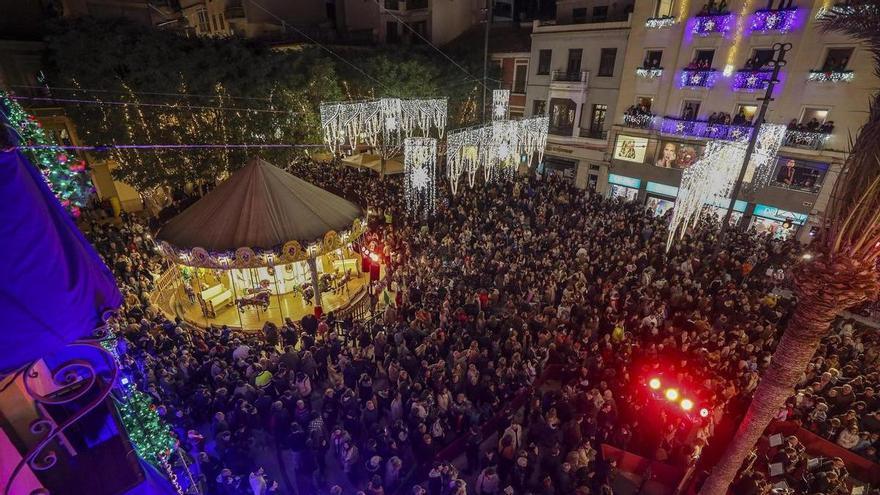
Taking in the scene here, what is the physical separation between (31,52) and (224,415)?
20842 mm

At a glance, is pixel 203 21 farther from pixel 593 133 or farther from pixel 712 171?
pixel 712 171

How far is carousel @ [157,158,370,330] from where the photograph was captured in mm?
12258

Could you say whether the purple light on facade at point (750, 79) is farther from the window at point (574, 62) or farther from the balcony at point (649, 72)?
the window at point (574, 62)

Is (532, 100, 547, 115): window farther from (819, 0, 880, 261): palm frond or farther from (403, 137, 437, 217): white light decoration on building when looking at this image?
(819, 0, 880, 261): palm frond

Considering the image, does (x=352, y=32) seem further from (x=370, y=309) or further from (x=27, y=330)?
(x=27, y=330)

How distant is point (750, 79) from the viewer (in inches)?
726

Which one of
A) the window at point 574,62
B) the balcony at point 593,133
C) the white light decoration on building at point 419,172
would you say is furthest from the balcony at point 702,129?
the white light decoration on building at point 419,172

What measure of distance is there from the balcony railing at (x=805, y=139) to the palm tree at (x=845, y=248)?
57.4ft

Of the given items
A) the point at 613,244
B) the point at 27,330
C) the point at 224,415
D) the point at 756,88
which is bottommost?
the point at 224,415

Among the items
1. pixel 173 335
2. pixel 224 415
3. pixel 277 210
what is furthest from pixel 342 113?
pixel 224 415

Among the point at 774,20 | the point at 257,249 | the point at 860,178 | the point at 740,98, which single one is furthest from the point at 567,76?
the point at 860,178

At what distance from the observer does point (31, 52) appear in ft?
59.9

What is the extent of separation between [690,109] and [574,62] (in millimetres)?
6960

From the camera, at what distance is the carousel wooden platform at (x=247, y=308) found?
1373cm
